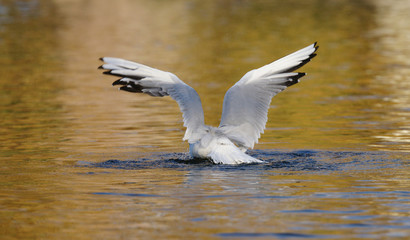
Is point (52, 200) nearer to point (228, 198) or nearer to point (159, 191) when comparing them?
point (159, 191)

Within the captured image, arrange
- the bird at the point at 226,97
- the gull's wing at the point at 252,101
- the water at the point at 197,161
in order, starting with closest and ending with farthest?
the water at the point at 197,161 < the bird at the point at 226,97 < the gull's wing at the point at 252,101

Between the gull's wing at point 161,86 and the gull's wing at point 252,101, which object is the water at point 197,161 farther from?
the gull's wing at point 161,86

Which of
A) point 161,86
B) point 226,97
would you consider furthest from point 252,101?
point 161,86

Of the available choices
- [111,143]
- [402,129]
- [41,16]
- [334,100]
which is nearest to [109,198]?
[111,143]

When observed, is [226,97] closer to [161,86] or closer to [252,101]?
[252,101]

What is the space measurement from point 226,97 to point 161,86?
1.04m

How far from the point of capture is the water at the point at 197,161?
951 centimetres

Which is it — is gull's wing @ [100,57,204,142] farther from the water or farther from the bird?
the water

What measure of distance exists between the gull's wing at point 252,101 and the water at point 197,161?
568mm

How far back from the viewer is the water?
951 cm

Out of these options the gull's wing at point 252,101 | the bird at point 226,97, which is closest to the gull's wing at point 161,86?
the bird at point 226,97

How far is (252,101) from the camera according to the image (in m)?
13.5

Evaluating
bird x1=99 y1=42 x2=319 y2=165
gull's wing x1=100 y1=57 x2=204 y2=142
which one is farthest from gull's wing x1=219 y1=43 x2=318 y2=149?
gull's wing x1=100 y1=57 x2=204 y2=142

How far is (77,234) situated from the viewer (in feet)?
29.8
